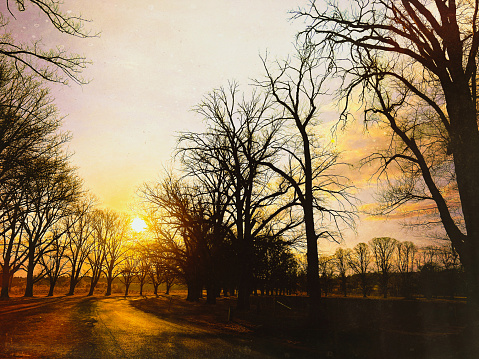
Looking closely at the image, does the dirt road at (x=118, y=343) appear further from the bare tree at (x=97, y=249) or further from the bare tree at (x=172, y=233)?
the bare tree at (x=97, y=249)

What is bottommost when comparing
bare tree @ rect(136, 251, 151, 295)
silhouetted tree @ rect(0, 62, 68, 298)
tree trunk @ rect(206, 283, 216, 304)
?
tree trunk @ rect(206, 283, 216, 304)

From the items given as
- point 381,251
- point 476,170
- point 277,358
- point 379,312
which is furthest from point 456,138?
point 381,251

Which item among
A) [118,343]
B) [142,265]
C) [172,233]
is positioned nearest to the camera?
[118,343]

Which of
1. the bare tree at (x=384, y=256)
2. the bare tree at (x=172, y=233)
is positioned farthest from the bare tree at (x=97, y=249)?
the bare tree at (x=384, y=256)

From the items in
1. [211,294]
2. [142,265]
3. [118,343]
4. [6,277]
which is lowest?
[211,294]

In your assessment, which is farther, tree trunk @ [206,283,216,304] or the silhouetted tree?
tree trunk @ [206,283,216,304]

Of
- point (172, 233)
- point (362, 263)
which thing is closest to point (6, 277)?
point (172, 233)

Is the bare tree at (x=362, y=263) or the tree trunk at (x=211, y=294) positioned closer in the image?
the tree trunk at (x=211, y=294)

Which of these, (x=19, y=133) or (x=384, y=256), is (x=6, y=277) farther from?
(x=384, y=256)

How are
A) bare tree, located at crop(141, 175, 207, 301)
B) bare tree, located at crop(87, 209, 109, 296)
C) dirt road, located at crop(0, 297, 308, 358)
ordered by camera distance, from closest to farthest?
dirt road, located at crop(0, 297, 308, 358) → bare tree, located at crop(141, 175, 207, 301) → bare tree, located at crop(87, 209, 109, 296)

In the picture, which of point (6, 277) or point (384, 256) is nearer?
point (6, 277)

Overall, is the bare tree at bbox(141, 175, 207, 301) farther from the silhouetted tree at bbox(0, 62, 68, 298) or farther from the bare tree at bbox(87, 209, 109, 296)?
the bare tree at bbox(87, 209, 109, 296)

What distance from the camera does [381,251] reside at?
82625 millimetres

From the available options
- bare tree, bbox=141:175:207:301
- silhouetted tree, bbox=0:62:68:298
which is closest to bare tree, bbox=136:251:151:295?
bare tree, bbox=141:175:207:301
